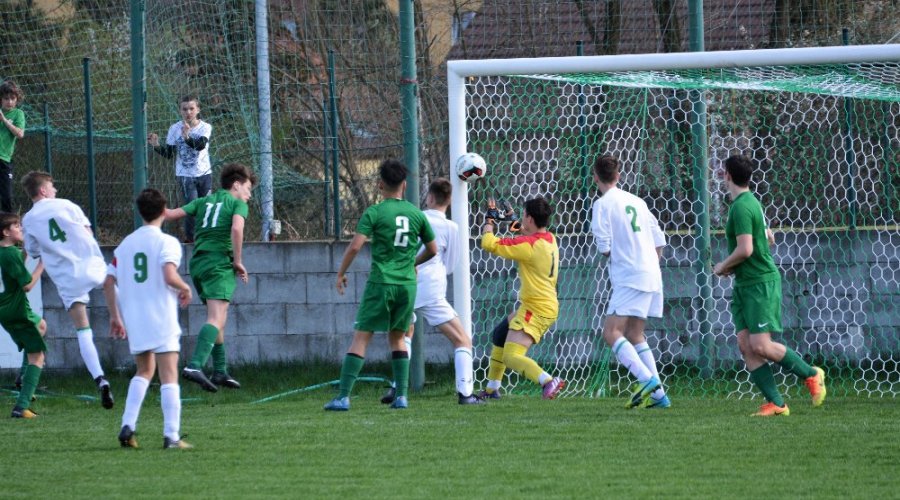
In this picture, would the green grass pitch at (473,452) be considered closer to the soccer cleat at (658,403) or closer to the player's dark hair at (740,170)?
the soccer cleat at (658,403)

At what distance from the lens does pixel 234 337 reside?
11867 millimetres

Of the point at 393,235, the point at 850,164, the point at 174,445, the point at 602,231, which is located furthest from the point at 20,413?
the point at 850,164

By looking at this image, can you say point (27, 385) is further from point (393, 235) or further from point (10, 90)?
point (10, 90)

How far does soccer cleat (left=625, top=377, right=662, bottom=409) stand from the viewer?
28.7ft

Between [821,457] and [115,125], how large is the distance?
8.59 m

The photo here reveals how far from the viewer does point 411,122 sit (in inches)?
423

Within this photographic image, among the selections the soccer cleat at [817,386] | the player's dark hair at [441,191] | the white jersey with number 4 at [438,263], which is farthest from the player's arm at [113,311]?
the soccer cleat at [817,386]

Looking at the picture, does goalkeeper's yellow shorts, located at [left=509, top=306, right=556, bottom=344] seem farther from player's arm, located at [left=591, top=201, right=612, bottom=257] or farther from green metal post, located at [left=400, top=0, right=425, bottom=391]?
green metal post, located at [left=400, top=0, right=425, bottom=391]

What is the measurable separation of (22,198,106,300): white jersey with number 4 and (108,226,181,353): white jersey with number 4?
2.94 meters

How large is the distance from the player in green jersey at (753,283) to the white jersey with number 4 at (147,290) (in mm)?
3636

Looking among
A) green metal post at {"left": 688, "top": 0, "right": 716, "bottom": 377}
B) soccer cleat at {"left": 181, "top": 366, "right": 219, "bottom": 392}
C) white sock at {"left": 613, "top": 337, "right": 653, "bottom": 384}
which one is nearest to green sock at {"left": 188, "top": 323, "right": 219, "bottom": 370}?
soccer cleat at {"left": 181, "top": 366, "right": 219, "bottom": 392}

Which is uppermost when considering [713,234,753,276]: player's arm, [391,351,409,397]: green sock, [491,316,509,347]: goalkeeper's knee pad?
[713,234,753,276]: player's arm

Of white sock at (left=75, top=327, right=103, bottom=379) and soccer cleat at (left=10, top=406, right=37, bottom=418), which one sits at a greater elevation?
white sock at (left=75, top=327, right=103, bottom=379)

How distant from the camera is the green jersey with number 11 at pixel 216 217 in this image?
32.6 ft
